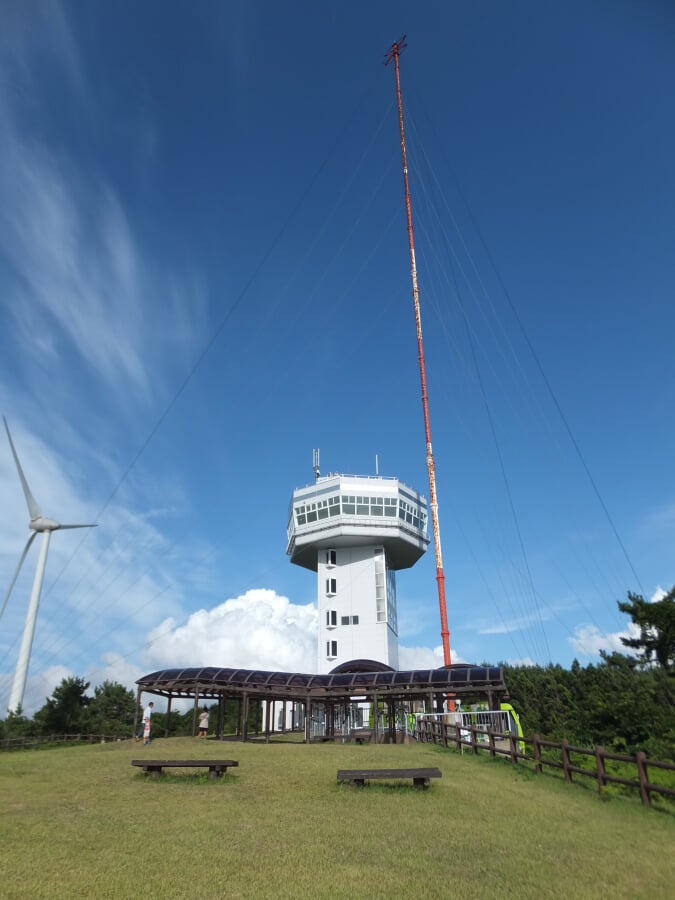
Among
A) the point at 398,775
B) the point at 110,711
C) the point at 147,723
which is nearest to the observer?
the point at 398,775

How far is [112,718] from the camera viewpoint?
51938 millimetres

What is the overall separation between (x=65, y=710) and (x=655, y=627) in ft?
140

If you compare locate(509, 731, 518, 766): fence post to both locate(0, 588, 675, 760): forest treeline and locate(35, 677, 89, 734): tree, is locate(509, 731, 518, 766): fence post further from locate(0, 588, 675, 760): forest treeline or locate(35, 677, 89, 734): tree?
locate(35, 677, 89, 734): tree

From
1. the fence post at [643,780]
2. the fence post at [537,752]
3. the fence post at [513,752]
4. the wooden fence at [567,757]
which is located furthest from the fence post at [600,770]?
the fence post at [513,752]

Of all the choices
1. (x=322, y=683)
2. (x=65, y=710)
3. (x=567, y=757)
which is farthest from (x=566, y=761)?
(x=65, y=710)

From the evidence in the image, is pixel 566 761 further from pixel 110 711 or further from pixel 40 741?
pixel 110 711

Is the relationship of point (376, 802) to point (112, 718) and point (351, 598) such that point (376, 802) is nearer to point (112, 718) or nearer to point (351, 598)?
point (112, 718)

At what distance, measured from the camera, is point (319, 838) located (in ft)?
30.2

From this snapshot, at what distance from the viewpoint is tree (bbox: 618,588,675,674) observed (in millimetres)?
34531

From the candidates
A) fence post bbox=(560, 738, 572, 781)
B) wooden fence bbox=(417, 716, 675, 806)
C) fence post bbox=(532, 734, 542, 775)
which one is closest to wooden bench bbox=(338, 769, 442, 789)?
wooden fence bbox=(417, 716, 675, 806)

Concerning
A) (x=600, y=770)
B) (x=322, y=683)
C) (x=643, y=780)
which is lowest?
(x=643, y=780)

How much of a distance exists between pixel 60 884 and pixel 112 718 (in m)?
51.0

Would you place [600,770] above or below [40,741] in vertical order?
below

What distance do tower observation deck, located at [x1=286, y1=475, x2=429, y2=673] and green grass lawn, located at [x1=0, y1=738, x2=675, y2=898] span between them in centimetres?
4580
